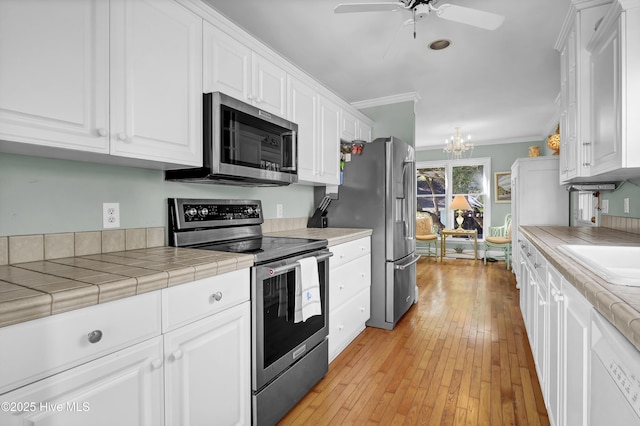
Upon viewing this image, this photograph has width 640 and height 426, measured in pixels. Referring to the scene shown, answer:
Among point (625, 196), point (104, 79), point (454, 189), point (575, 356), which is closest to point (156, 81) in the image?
point (104, 79)

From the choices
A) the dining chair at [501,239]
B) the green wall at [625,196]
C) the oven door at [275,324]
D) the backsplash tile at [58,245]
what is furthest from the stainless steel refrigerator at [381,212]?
the dining chair at [501,239]

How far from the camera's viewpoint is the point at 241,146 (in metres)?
1.87

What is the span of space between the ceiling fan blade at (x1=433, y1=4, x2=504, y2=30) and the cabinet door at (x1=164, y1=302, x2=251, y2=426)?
1.87m

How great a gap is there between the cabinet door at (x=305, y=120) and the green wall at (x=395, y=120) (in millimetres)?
1461

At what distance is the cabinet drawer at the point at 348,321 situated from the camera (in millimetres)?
2352

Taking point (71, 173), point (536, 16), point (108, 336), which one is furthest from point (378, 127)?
point (108, 336)

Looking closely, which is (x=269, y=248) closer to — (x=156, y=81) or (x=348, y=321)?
(x=156, y=81)

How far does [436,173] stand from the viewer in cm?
719

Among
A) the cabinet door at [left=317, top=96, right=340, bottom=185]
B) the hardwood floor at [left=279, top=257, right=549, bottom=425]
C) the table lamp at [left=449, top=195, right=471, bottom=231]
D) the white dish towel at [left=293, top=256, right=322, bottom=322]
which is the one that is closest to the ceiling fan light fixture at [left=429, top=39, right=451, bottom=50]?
the cabinet door at [left=317, top=96, right=340, bottom=185]

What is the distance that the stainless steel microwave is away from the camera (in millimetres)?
1728

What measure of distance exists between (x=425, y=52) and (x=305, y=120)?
3.98 feet

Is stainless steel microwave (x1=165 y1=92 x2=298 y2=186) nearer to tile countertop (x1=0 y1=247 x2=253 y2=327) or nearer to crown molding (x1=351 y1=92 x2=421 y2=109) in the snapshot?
tile countertop (x1=0 y1=247 x2=253 y2=327)

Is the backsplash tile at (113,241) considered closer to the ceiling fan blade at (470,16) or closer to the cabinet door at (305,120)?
the cabinet door at (305,120)

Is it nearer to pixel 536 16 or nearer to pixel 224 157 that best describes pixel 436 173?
pixel 536 16
